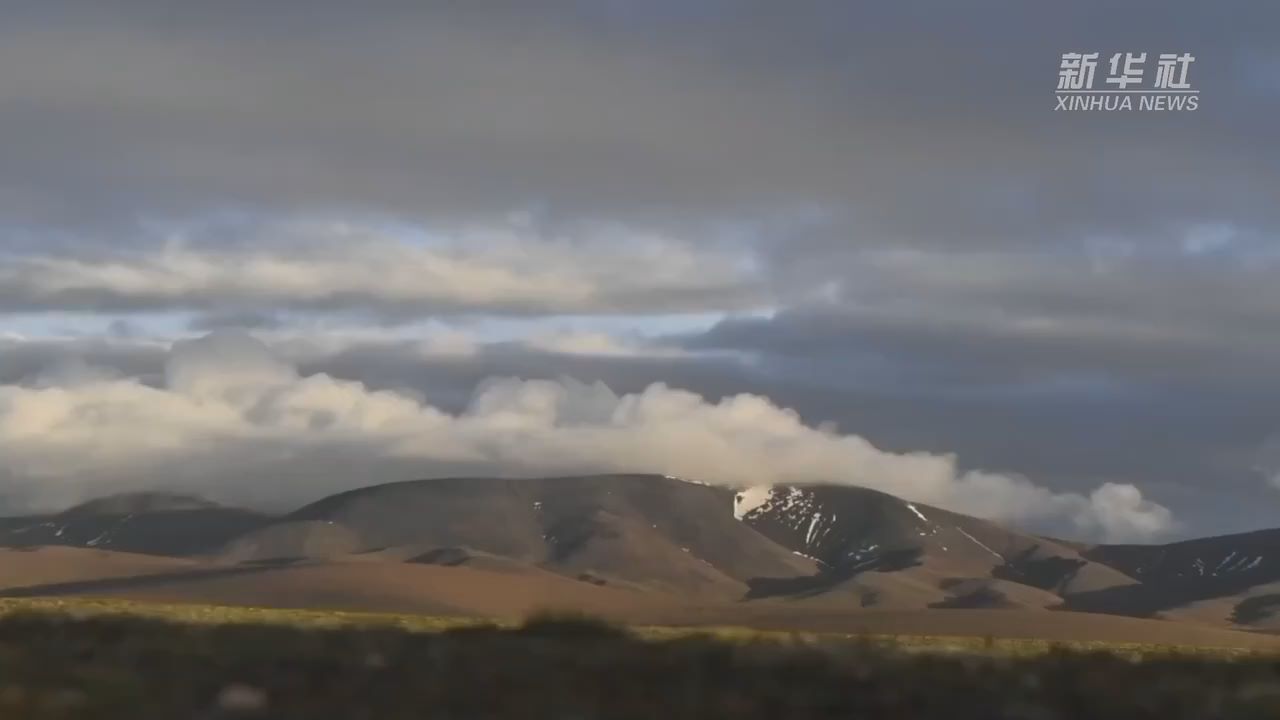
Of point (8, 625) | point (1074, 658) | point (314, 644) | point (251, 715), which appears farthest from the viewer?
point (8, 625)

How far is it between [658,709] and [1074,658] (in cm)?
1114

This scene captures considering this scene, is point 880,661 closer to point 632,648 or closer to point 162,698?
point 632,648

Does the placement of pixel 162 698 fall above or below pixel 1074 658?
below

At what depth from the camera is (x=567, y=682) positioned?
15.0 m

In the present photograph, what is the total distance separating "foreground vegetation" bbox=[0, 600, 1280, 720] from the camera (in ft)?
42.3

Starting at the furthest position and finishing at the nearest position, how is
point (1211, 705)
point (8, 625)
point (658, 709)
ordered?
point (8, 625)
point (1211, 705)
point (658, 709)

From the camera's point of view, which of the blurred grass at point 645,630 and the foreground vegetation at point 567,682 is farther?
the blurred grass at point 645,630

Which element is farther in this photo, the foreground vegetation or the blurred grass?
the blurred grass

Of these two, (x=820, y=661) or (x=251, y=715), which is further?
(x=820, y=661)

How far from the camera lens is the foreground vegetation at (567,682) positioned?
1291cm

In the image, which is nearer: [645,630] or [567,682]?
[567,682]

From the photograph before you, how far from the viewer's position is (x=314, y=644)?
65.3ft

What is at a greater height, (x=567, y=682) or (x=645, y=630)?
(x=567, y=682)

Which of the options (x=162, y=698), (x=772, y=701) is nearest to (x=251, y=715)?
(x=162, y=698)
